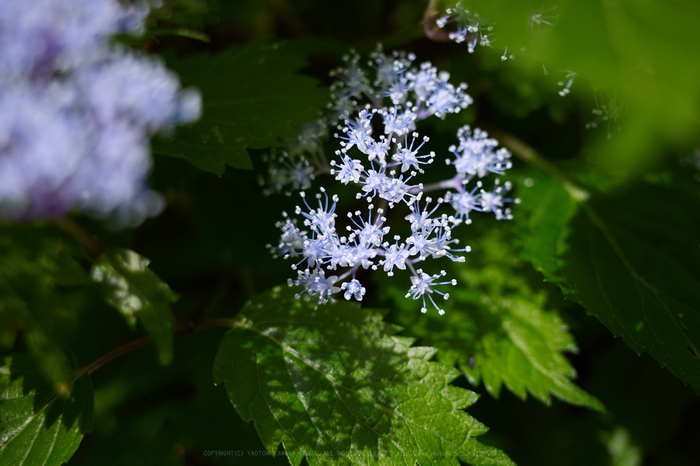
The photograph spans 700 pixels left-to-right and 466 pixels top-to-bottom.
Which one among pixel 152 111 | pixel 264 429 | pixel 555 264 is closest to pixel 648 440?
pixel 555 264

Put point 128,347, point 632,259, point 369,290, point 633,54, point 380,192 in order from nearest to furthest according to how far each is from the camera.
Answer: point 633,54
point 380,192
point 128,347
point 632,259
point 369,290

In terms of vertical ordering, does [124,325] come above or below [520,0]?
below

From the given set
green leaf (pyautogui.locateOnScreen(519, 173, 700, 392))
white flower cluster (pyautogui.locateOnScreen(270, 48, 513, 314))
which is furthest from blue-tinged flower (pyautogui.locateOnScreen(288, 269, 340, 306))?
green leaf (pyautogui.locateOnScreen(519, 173, 700, 392))

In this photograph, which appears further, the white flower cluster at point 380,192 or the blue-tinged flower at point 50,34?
the white flower cluster at point 380,192

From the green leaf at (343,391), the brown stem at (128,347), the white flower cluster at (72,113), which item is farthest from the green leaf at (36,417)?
the white flower cluster at (72,113)

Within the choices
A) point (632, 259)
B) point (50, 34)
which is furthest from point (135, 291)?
point (632, 259)

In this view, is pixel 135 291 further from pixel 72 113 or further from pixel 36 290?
pixel 72 113

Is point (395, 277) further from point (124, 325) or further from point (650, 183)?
point (124, 325)

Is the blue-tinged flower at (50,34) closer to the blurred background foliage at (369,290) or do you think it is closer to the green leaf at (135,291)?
the blurred background foliage at (369,290)
